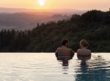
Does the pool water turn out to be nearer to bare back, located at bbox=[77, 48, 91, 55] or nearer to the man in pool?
the man in pool

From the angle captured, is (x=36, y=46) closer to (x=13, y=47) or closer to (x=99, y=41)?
(x=13, y=47)

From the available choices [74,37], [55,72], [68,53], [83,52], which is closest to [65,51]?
[68,53]

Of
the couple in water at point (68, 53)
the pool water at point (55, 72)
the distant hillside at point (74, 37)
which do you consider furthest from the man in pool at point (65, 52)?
the distant hillside at point (74, 37)

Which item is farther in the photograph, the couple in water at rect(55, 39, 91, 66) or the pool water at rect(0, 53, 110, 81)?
the couple in water at rect(55, 39, 91, 66)

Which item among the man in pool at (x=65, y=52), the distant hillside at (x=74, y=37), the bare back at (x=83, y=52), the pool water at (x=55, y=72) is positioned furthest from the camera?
the distant hillside at (x=74, y=37)

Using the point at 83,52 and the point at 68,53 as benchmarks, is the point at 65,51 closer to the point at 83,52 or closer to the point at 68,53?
the point at 68,53

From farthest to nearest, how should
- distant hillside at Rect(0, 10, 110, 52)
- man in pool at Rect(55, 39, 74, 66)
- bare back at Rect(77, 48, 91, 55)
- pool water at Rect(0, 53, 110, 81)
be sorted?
distant hillside at Rect(0, 10, 110, 52) → man in pool at Rect(55, 39, 74, 66) → bare back at Rect(77, 48, 91, 55) → pool water at Rect(0, 53, 110, 81)

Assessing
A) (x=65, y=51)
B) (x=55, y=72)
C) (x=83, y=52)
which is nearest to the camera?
(x=55, y=72)

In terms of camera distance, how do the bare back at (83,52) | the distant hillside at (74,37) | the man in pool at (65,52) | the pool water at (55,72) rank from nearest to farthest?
the pool water at (55,72)
the bare back at (83,52)
the man in pool at (65,52)
the distant hillside at (74,37)

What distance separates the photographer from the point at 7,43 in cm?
16838

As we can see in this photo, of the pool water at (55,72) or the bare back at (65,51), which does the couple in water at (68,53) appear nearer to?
the bare back at (65,51)

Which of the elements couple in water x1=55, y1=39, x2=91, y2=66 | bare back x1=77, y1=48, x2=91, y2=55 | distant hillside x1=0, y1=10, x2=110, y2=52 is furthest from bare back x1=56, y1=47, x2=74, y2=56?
distant hillside x1=0, y1=10, x2=110, y2=52

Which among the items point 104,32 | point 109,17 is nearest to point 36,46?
point 104,32

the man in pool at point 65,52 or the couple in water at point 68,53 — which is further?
the man in pool at point 65,52
